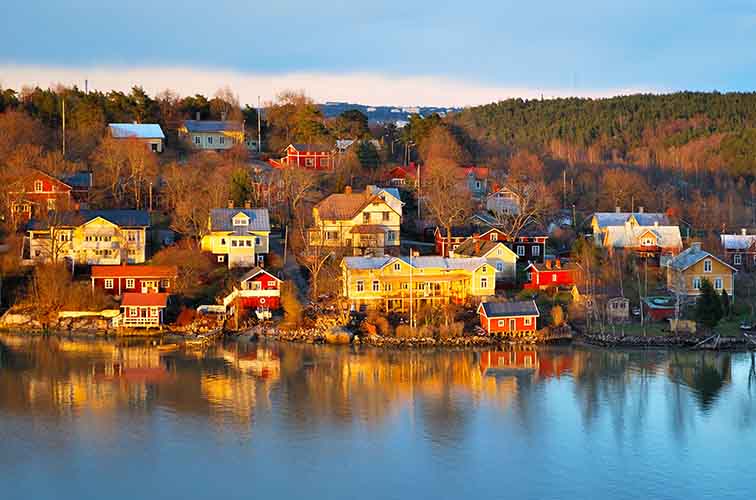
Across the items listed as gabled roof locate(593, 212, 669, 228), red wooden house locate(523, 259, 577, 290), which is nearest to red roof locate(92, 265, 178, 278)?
red wooden house locate(523, 259, 577, 290)

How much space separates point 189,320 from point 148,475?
27.0 ft

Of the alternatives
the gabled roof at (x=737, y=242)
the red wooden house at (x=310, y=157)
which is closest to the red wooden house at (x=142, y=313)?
the red wooden house at (x=310, y=157)

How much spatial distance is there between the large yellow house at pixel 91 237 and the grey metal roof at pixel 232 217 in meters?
1.46

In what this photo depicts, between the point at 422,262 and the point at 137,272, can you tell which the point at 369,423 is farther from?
the point at 137,272

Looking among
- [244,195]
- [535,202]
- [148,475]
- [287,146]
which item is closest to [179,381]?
[148,475]

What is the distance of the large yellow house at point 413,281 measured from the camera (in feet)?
66.8

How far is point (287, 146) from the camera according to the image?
32469 millimetres

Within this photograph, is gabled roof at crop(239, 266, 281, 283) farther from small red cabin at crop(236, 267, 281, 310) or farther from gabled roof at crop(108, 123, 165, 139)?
gabled roof at crop(108, 123, 165, 139)

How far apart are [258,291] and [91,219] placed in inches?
174

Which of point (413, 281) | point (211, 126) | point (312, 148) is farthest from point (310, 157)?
point (413, 281)

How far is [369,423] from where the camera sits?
45.5 ft


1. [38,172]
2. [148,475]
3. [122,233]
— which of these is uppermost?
[38,172]

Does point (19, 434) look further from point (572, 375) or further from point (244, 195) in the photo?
point (244, 195)

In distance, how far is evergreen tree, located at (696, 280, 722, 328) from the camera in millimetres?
19078
